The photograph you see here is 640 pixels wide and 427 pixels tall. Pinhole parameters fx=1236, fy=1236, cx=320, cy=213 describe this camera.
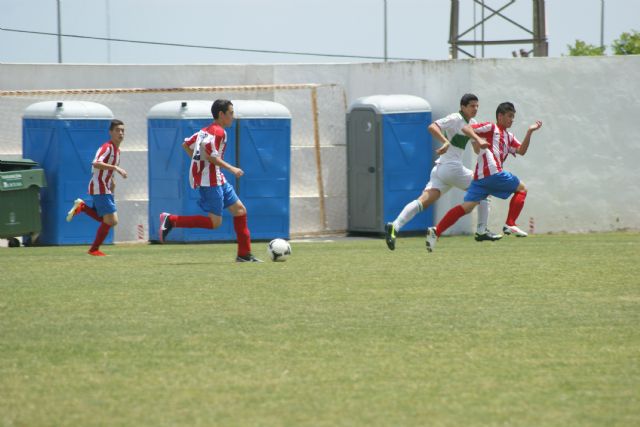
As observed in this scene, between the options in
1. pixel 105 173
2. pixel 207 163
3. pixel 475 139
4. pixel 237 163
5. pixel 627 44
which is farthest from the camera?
pixel 627 44

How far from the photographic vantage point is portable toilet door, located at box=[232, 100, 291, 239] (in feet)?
65.8

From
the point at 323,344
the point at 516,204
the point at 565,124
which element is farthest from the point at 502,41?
the point at 323,344

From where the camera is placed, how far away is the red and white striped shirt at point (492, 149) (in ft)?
48.7

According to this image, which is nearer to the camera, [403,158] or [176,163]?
[176,163]

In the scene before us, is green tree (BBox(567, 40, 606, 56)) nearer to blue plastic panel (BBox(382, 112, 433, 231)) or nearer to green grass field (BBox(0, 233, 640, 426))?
blue plastic panel (BBox(382, 112, 433, 231))

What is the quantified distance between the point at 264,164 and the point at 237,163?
18.4 inches

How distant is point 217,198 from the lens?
44.3 feet

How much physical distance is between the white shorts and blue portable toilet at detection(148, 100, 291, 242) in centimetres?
549

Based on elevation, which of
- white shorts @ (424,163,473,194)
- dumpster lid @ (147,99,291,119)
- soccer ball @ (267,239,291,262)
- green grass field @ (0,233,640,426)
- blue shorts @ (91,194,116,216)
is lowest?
green grass field @ (0,233,640,426)

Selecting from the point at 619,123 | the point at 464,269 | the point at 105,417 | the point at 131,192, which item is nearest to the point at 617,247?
the point at 464,269

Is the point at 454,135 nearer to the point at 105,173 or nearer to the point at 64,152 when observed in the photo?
the point at 105,173

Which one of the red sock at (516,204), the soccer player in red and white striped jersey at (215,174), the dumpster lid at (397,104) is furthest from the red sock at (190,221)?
the dumpster lid at (397,104)

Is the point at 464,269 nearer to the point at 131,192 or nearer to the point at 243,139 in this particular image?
the point at 243,139

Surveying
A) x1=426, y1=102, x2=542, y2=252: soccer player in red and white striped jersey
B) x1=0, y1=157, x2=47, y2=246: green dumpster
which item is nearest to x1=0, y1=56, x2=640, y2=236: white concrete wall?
x1=0, y1=157, x2=47, y2=246: green dumpster
